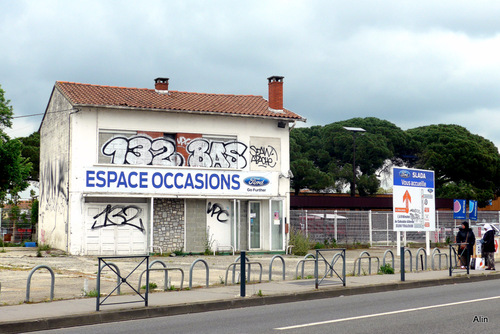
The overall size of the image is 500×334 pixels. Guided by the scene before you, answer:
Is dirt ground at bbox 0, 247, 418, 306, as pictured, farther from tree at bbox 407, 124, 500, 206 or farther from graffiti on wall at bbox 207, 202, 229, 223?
tree at bbox 407, 124, 500, 206

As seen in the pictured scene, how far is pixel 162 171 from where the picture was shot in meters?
27.4

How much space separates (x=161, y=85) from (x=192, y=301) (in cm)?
1942

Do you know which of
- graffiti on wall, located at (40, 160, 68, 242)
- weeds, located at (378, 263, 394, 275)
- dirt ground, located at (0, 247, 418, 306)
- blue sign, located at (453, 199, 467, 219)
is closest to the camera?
dirt ground, located at (0, 247, 418, 306)

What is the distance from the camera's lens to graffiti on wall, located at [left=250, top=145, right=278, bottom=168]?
29.4 meters

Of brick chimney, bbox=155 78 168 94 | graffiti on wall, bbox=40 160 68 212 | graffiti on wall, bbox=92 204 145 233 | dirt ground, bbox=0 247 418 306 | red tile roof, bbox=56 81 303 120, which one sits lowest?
dirt ground, bbox=0 247 418 306

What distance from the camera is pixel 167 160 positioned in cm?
2777

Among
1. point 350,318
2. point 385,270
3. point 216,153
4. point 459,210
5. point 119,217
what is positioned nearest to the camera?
point 350,318

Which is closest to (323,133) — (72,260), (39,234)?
(39,234)

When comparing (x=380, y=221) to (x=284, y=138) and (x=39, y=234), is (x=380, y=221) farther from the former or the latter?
(x=39, y=234)

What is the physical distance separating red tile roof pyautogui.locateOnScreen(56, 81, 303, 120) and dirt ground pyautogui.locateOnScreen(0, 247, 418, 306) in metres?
6.52

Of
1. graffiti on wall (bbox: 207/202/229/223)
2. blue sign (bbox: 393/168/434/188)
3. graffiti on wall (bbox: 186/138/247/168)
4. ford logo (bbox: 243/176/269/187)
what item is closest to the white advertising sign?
ford logo (bbox: 243/176/269/187)

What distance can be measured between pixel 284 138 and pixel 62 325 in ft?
67.5

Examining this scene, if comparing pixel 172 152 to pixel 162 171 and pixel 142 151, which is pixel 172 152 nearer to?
pixel 162 171

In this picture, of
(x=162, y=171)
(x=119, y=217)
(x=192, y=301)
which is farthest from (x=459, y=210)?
(x=192, y=301)
